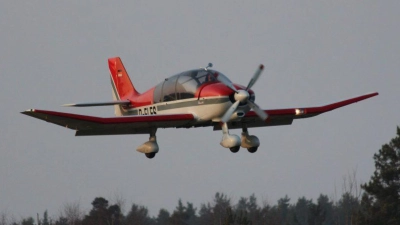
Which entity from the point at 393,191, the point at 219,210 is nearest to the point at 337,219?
the point at 219,210

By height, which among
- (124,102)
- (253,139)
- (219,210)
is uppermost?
(219,210)

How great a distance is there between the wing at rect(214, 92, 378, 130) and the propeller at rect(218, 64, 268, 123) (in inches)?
63.6

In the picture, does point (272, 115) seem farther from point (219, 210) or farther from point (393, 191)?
point (219, 210)

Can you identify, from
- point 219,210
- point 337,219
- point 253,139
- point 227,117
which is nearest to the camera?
point 227,117

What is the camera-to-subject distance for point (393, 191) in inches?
3034

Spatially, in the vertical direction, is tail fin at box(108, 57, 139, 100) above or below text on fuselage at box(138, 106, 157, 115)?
above

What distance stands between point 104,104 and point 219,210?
62.6 metres

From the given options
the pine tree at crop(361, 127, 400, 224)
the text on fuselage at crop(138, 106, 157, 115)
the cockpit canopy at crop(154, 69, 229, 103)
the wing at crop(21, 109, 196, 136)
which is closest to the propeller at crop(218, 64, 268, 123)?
the cockpit canopy at crop(154, 69, 229, 103)

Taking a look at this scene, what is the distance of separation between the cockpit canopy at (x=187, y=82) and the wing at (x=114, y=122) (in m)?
0.98

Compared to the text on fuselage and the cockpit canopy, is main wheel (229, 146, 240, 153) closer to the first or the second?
the cockpit canopy

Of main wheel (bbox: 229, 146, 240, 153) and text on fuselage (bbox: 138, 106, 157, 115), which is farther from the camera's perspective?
text on fuselage (bbox: 138, 106, 157, 115)

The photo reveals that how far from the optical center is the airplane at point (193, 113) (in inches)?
1474

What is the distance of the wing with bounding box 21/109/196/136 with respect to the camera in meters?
36.8

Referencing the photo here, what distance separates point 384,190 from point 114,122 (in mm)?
43103
